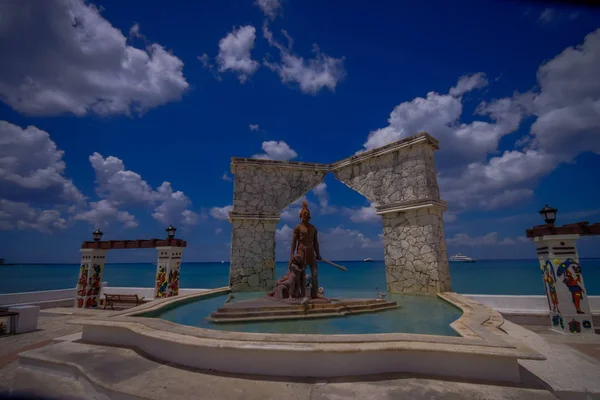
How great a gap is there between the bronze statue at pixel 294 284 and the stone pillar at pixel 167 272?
225 inches

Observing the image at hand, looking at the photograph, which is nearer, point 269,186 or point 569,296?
point 569,296

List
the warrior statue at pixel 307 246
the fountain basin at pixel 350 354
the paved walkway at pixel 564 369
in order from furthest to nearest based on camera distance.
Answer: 1. the warrior statue at pixel 307 246
2. the fountain basin at pixel 350 354
3. the paved walkway at pixel 564 369

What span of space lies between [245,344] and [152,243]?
8761mm

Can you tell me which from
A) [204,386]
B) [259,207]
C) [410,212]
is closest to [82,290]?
[259,207]

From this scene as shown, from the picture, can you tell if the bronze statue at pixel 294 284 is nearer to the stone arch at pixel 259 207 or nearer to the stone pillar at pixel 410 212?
the stone pillar at pixel 410 212

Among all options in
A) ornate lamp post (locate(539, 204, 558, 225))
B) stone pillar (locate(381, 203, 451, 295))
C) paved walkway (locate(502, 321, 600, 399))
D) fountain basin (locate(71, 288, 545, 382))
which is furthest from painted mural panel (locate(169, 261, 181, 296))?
ornate lamp post (locate(539, 204, 558, 225))

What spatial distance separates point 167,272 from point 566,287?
40.5 feet

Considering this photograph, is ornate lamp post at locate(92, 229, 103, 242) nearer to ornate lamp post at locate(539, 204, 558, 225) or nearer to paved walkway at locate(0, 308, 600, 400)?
paved walkway at locate(0, 308, 600, 400)

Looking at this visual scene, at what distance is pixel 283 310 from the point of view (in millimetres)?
5719

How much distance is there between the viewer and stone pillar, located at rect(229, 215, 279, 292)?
11.5 m

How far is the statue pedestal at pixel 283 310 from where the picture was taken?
5453mm

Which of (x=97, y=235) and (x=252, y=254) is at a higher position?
(x=97, y=235)

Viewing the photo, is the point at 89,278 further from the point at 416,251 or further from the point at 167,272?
the point at 416,251

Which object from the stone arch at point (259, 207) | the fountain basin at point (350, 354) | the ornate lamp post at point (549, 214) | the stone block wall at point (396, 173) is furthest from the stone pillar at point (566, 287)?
the stone arch at point (259, 207)
